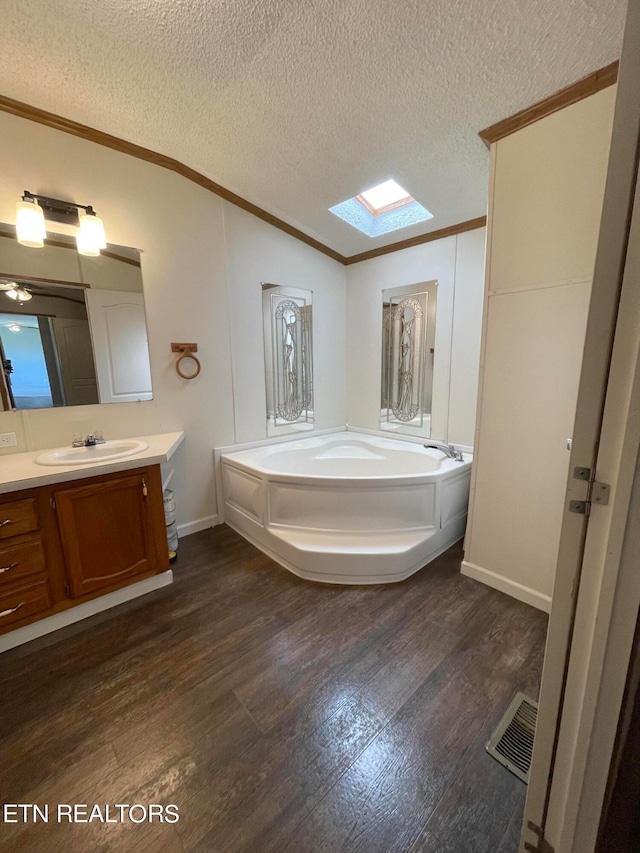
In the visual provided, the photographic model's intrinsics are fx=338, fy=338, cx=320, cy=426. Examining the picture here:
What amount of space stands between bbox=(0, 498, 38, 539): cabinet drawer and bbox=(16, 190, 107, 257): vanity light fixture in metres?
1.43

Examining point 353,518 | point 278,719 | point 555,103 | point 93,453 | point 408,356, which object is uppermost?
point 555,103

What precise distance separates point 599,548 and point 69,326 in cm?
267

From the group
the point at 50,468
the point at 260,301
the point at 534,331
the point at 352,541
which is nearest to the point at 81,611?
the point at 50,468

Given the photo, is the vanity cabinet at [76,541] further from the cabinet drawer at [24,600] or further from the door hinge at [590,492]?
the door hinge at [590,492]

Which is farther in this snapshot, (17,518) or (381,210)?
(381,210)

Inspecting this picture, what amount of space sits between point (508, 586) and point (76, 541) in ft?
7.94

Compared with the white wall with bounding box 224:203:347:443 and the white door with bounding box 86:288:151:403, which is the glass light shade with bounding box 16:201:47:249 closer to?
the white door with bounding box 86:288:151:403

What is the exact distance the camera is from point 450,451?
109 inches

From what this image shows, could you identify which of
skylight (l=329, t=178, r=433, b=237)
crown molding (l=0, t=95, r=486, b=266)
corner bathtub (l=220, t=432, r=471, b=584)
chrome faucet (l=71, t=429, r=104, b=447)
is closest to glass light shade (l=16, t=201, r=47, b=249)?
crown molding (l=0, t=95, r=486, b=266)

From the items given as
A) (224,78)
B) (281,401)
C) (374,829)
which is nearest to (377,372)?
(281,401)

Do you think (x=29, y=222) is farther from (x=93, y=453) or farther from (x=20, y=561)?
(x=20, y=561)

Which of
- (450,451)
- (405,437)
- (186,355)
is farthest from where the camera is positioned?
(405,437)

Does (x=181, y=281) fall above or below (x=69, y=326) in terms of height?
above

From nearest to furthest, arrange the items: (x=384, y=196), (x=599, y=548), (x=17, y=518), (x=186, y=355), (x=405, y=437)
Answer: (x=599, y=548) → (x=17, y=518) → (x=186, y=355) → (x=384, y=196) → (x=405, y=437)
